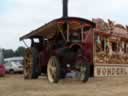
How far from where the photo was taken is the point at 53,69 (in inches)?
766

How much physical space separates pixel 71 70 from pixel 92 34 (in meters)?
2.92

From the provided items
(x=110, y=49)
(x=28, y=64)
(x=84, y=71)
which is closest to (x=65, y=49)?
(x=84, y=71)

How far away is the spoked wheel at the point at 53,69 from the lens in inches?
741

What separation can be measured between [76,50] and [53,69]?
1.35 m

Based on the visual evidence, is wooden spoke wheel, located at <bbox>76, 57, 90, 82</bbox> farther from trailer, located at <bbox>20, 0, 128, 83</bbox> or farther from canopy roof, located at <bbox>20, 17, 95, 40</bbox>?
canopy roof, located at <bbox>20, 17, 95, 40</bbox>

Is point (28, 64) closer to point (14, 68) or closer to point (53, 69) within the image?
point (53, 69)

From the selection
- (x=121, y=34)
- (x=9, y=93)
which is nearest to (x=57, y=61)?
(x=9, y=93)

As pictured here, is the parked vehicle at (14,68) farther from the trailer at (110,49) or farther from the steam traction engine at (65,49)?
the steam traction engine at (65,49)

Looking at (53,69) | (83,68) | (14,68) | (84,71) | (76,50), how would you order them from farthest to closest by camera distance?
(14,68) < (53,69) < (76,50) < (83,68) < (84,71)

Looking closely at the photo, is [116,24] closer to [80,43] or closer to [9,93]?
[80,43]

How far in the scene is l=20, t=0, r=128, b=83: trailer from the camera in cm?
1889

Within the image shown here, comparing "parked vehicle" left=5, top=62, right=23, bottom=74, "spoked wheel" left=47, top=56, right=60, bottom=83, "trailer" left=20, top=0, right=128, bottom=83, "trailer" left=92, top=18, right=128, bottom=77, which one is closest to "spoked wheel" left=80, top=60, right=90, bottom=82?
"trailer" left=20, top=0, right=128, bottom=83

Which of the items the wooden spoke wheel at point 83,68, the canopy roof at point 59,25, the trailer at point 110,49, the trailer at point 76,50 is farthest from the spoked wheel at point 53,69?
the trailer at point 110,49

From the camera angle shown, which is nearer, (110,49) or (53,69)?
(53,69)
